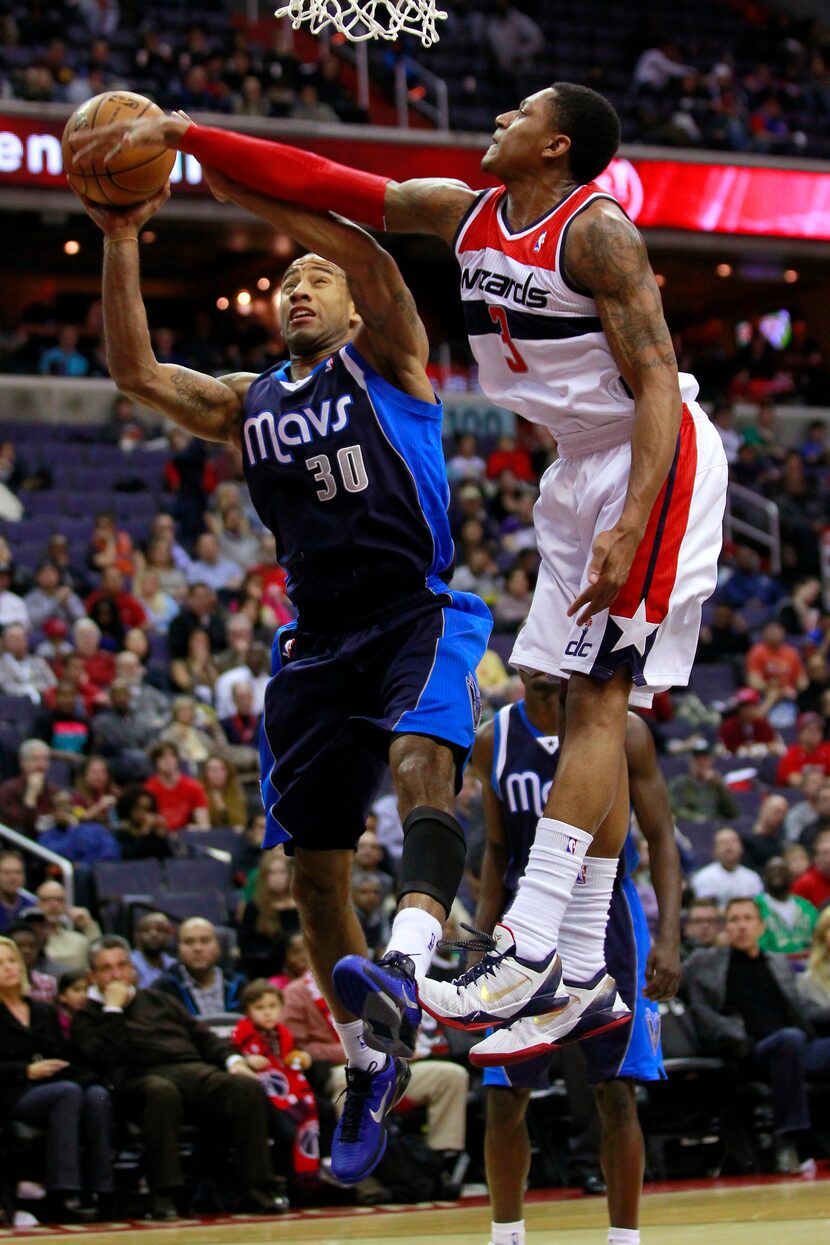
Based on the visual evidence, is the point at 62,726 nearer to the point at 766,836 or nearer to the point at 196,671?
the point at 196,671

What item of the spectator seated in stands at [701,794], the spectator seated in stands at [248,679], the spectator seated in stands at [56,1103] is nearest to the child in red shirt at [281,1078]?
the spectator seated in stands at [56,1103]

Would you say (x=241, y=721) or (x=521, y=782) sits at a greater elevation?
(x=521, y=782)

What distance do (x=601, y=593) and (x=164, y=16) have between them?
17994 millimetres

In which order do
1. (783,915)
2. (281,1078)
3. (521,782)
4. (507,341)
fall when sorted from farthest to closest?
(783,915) → (281,1078) → (521,782) → (507,341)

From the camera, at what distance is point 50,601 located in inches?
528

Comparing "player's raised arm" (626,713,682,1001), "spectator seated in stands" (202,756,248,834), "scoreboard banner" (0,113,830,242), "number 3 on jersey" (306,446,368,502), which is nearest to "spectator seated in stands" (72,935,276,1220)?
"spectator seated in stands" (202,756,248,834)

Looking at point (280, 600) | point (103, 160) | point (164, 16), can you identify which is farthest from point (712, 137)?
point (103, 160)

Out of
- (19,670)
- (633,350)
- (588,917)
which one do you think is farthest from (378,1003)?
(19,670)

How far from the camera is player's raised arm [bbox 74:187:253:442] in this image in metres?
5.52

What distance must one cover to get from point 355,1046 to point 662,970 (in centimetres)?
133

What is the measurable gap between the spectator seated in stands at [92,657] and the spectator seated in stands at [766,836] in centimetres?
461

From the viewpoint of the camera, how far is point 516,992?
4.68 m

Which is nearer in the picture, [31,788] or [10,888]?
[10,888]

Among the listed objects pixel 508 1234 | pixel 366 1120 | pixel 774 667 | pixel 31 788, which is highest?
pixel 366 1120
